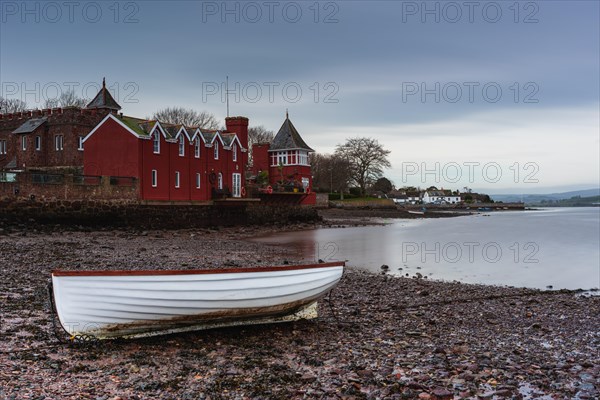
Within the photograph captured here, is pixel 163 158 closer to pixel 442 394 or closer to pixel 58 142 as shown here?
pixel 58 142

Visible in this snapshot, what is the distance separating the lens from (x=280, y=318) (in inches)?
388

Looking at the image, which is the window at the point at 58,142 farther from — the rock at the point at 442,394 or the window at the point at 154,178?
the rock at the point at 442,394

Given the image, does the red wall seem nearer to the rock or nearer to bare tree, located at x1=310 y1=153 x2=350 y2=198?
the rock

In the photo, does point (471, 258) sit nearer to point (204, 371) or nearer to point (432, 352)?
point (432, 352)

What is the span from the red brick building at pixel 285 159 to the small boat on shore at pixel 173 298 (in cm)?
6004

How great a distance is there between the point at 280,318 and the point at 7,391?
484cm

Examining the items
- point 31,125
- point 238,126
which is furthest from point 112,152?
point 238,126

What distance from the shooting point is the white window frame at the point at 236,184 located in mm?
48875

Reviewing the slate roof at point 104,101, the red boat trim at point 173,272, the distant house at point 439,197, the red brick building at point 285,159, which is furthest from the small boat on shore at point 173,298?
the distant house at point 439,197

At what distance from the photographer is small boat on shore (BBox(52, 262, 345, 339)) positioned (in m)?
7.78

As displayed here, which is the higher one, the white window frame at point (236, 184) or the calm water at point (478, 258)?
the white window frame at point (236, 184)

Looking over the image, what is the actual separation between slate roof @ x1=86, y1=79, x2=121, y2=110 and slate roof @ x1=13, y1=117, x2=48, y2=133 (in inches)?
192

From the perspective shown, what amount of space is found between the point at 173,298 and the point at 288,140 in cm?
6460

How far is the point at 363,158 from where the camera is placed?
9606 centimetres
